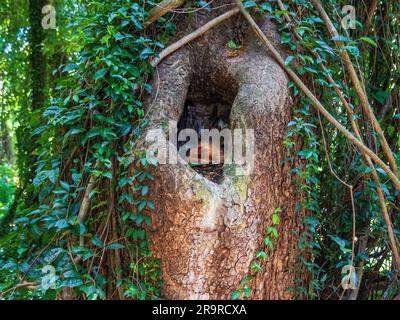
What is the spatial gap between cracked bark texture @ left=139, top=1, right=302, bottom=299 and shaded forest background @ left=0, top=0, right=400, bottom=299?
→ 0.06 m

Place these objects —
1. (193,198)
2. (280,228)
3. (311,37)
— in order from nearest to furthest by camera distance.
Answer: (193,198) → (280,228) → (311,37)

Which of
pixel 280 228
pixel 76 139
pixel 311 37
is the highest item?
pixel 311 37

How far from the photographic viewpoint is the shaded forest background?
2.14m

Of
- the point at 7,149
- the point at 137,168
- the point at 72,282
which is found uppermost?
the point at 7,149

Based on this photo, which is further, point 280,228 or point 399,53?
point 399,53

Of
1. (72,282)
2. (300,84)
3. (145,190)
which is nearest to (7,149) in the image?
(72,282)

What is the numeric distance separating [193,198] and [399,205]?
151 cm

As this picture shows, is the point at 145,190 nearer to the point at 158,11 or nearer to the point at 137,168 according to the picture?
the point at 137,168

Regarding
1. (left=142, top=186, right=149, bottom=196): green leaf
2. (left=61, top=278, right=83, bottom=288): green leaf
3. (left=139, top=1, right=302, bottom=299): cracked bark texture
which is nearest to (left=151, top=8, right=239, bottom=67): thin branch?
(left=139, top=1, right=302, bottom=299): cracked bark texture

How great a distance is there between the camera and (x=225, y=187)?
2123mm

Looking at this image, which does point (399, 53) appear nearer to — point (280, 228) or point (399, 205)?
point (399, 205)

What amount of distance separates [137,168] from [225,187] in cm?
42

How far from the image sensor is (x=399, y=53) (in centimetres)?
298
